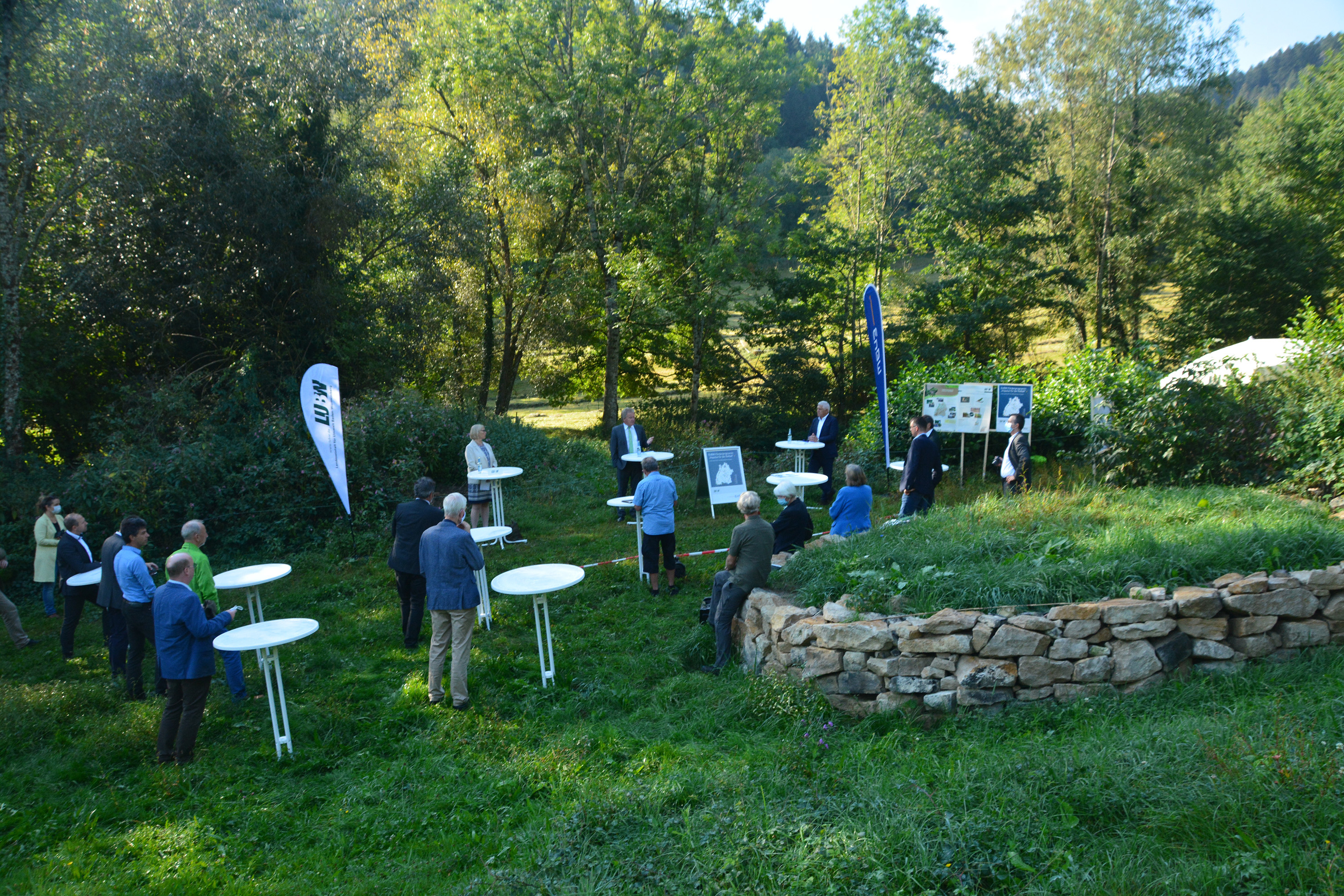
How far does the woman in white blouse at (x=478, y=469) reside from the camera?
10.0 metres

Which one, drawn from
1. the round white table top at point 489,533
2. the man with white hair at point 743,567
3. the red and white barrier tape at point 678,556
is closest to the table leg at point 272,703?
the round white table top at point 489,533

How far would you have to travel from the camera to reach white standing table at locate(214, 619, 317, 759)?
17.4ft

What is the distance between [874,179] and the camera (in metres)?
22.7

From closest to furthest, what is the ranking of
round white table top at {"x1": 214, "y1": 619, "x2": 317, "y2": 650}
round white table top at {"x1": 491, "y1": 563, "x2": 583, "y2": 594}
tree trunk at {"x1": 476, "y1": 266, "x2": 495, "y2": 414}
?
round white table top at {"x1": 214, "y1": 619, "x2": 317, "y2": 650}, round white table top at {"x1": 491, "y1": 563, "x2": 583, "y2": 594}, tree trunk at {"x1": 476, "y1": 266, "x2": 495, "y2": 414}

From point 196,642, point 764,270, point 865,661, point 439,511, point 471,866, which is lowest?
point 471,866

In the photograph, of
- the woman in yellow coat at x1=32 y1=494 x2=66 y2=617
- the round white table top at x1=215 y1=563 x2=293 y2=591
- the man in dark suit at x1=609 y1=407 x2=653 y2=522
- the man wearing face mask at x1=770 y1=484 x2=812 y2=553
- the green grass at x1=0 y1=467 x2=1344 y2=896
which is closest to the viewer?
the green grass at x1=0 y1=467 x2=1344 y2=896

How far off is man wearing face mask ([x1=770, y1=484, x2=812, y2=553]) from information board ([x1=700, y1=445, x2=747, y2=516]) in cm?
366

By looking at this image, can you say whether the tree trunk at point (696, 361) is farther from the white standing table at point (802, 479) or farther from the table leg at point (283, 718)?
the table leg at point (283, 718)

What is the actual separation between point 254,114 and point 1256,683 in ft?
53.9

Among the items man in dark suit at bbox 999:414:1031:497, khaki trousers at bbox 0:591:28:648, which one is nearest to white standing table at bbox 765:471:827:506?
A: man in dark suit at bbox 999:414:1031:497

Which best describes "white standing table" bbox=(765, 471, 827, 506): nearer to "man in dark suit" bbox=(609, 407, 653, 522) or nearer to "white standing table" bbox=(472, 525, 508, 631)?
"man in dark suit" bbox=(609, 407, 653, 522)

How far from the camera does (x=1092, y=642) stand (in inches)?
211

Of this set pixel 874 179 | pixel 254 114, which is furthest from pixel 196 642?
pixel 874 179

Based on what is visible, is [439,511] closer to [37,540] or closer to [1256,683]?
[37,540]
